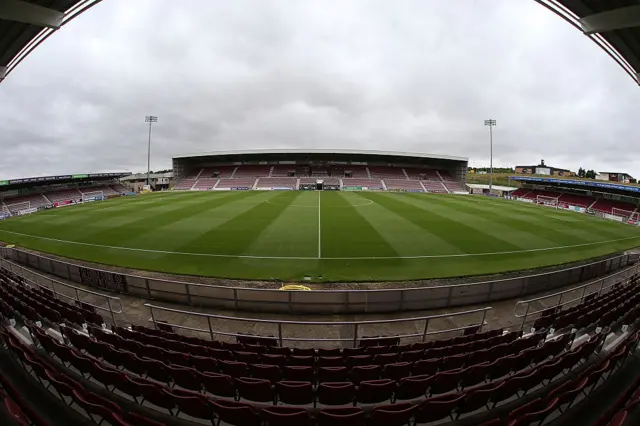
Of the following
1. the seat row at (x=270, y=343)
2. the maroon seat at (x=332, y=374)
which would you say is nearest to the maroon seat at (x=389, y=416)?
the maroon seat at (x=332, y=374)

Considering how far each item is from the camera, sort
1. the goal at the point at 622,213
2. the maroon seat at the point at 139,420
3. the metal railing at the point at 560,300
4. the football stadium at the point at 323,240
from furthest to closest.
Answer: the goal at the point at 622,213, the football stadium at the point at 323,240, the metal railing at the point at 560,300, the maroon seat at the point at 139,420

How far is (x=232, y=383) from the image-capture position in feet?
14.7

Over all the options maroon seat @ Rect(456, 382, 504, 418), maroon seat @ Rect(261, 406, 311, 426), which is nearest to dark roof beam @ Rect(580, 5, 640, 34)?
→ maroon seat @ Rect(456, 382, 504, 418)

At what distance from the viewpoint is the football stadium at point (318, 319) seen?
4277 mm

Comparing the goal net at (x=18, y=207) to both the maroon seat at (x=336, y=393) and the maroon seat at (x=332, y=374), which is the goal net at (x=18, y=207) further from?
the maroon seat at (x=336, y=393)

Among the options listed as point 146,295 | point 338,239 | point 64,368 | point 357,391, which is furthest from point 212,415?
point 338,239

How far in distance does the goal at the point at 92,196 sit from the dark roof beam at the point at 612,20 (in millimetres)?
66452

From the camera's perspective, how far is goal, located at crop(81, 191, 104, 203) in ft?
171

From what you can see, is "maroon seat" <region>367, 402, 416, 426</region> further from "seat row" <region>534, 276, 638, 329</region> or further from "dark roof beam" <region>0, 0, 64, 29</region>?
"dark roof beam" <region>0, 0, 64, 29</region>

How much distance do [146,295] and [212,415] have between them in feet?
26.9

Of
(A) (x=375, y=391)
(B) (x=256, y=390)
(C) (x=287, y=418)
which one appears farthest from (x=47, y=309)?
(A) (x=375, y=391)

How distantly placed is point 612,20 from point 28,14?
47.4 ft

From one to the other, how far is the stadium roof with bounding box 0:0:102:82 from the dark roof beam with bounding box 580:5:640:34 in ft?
45.4

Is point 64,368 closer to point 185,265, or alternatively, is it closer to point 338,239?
point 185,265
